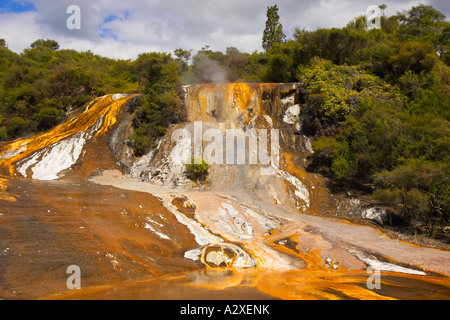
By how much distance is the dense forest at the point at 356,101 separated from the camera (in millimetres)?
15172

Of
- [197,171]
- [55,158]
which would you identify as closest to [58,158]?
[55,158]

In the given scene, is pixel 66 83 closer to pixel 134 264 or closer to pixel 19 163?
pixel 19 163

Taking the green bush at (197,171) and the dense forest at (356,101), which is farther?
the green bush at (197,171)

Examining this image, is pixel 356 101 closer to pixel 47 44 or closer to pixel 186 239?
pixel 186 239

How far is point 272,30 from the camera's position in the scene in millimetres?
47062

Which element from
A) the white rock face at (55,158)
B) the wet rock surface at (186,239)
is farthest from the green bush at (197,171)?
the white rock face at (55,158)

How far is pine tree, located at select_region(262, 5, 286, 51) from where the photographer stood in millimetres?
46656

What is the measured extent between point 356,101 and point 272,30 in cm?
2822

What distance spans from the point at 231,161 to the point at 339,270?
12.6 metres

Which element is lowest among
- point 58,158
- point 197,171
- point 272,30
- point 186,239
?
point 186,239

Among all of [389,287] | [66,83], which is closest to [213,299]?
[389,287]

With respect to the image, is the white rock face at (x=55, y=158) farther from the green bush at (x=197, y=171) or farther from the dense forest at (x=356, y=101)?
the green bush at (x=197, y=171)

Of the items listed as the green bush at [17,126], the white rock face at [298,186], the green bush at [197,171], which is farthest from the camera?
the green bush at [17,126]

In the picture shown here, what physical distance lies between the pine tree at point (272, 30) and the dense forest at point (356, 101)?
8.62 metres
